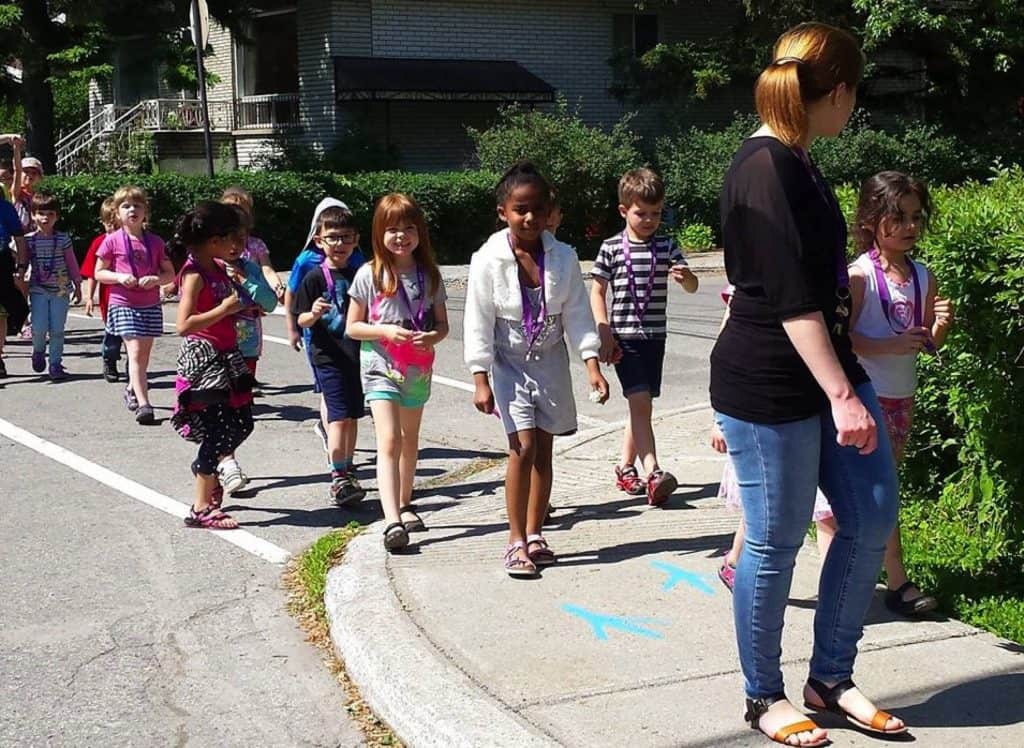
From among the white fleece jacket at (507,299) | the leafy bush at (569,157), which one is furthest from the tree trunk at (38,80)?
the white fleece jacket at (507,299)

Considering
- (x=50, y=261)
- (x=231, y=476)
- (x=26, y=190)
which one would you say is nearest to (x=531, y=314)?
(x=231, y=476)

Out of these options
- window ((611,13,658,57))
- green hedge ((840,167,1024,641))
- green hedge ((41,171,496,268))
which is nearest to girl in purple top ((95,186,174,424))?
green hedge ((840,167,1024,641))

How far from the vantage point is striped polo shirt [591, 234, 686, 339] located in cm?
685

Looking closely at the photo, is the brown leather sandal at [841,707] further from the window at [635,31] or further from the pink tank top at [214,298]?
the window at [635,31]

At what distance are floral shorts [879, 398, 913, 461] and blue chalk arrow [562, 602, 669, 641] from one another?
1071 mm

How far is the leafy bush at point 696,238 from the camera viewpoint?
81.0 ft

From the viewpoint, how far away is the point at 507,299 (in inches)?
222

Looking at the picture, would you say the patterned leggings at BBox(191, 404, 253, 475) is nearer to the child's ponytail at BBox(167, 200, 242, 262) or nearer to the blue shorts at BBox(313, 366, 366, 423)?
the blue shorts at BBox(313, 366, 366, 423)

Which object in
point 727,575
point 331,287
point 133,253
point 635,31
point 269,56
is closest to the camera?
point 727,575

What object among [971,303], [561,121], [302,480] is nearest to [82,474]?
[302,480]

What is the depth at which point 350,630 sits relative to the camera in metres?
4.93

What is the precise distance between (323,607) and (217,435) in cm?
161

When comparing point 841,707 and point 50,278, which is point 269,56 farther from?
point 841,707

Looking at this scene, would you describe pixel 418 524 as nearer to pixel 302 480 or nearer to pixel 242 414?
pixel 242 414
